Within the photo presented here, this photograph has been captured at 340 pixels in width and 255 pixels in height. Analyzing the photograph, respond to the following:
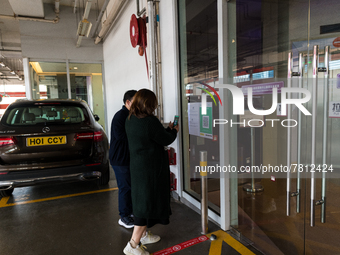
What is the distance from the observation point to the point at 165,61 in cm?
355

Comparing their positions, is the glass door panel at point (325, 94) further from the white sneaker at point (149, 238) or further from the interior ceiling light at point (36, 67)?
the interior ceiling light at point (36, 67)

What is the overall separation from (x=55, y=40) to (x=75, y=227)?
23.1 feet

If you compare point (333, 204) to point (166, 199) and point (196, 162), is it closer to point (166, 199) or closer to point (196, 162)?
point (166, 199)

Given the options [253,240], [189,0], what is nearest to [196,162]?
[253,240]

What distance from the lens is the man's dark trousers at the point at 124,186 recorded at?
8.53 feet

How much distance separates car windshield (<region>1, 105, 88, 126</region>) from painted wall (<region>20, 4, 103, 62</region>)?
473 centimetres

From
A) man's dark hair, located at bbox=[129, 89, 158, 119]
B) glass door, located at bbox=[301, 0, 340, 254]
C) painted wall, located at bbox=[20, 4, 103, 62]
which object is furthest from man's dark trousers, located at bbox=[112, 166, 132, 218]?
painted wall, located at bbox=[20, 4, 103, 62]

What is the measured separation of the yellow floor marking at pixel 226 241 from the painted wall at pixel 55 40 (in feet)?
24.9

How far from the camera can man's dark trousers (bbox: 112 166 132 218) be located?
260 cm

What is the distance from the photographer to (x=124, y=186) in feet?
8.68

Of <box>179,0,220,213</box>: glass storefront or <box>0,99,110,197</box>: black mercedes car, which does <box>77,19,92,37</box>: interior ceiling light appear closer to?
<box>0,99,110,197</box>: black mercedes car

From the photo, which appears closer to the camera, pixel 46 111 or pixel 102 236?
pixel 102 236

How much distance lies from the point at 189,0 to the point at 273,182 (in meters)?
2.55

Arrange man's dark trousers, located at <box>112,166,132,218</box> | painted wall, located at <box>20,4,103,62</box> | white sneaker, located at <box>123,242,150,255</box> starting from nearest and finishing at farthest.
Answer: white sneaker, located at <box>123,242,150,255</box> < man's dark trousers, located at <box>112,166,132,218</box> < painted wall, located at <box>20,4,103,62</box>
